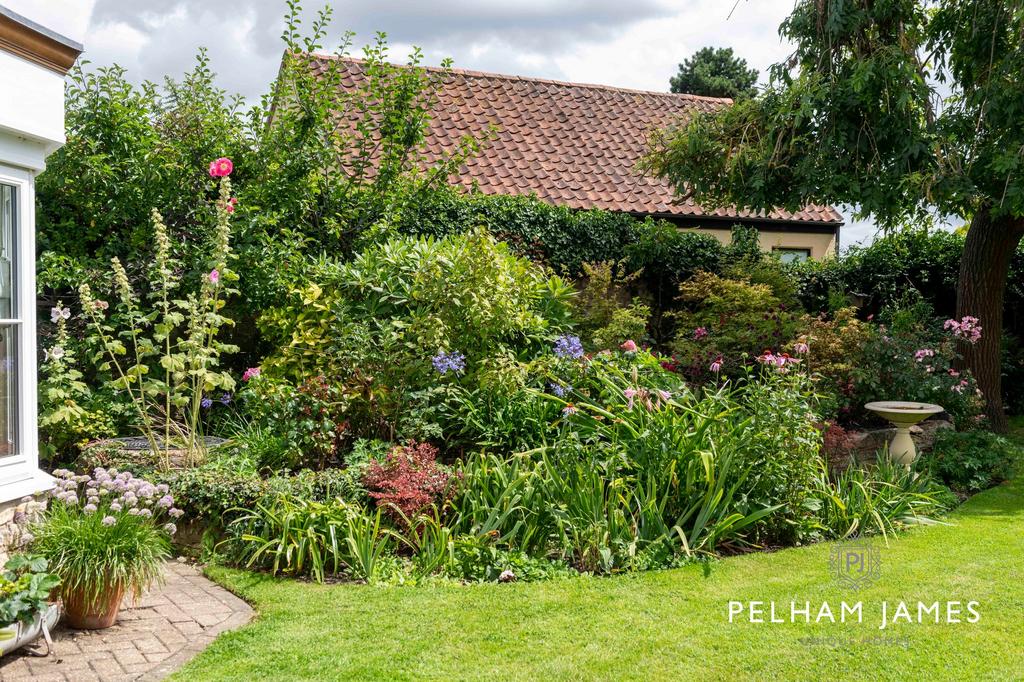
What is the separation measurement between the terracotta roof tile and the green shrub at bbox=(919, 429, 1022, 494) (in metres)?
5.89

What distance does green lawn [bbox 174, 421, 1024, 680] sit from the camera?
4125 millimetres

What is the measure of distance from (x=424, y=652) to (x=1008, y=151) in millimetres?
7764

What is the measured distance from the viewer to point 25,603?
4203 mm

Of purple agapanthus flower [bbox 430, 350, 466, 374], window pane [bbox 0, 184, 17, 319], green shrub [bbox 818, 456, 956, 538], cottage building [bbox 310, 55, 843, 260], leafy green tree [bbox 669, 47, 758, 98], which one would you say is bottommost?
green shrub [bbox 818, 456, 956, 538]

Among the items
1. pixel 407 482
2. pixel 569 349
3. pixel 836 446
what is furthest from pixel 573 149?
pixel 407 482

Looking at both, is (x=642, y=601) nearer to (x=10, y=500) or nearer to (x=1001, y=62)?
(x=10, y=500)

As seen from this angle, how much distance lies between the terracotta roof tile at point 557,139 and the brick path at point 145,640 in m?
9.27

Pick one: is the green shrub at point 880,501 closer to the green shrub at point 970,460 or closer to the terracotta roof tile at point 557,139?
the green shrub at point 970,460

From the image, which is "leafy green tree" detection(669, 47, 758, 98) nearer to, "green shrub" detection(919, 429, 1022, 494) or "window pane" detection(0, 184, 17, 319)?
"green shrub" detection(919, 429, 1022, 494)

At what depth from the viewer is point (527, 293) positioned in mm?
8367

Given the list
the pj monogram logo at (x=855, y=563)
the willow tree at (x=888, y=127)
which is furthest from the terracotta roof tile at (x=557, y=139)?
the pj monogram logo at (x=855, y=563)

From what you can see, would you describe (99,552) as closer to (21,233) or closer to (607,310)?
(21,233)

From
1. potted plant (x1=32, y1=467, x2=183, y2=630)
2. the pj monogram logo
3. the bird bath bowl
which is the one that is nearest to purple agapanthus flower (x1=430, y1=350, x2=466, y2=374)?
potted plant (x1=32, y1=467, x2=183, y2=630)

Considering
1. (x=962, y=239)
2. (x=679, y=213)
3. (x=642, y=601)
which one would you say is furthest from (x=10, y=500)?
(x=962, y=239)
